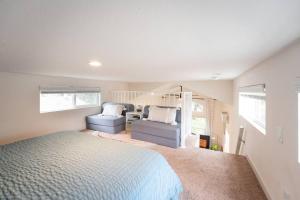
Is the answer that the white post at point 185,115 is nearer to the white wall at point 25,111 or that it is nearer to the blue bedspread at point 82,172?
the blue bedspread at point 82,172

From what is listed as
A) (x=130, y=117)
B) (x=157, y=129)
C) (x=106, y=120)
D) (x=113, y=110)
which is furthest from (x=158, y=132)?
(x=113, y=110)

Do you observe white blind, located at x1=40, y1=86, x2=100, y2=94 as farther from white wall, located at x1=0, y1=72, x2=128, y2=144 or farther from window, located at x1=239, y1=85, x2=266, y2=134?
window, located at x1=239, y1=85, x2=266, y2=134

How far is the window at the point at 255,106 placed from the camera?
2.26 meters

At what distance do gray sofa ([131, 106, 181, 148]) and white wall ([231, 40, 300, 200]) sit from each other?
63.3 inches

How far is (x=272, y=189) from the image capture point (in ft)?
5.67

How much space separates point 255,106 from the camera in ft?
9.16

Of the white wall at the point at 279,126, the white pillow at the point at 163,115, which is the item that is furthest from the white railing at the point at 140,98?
the white wall at the point at 279,126

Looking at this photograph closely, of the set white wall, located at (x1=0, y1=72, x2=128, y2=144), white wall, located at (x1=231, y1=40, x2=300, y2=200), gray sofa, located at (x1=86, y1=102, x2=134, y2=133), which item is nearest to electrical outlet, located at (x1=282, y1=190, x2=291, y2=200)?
white wall, located at (x1=231, y1=40, x2=300, y2=200)

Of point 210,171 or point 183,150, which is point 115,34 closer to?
point 210,171

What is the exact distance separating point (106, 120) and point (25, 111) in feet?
6.09

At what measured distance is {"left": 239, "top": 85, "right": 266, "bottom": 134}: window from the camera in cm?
226

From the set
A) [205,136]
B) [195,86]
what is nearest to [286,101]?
[195,86]

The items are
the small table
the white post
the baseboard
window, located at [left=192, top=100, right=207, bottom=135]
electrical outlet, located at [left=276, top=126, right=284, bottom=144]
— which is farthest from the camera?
window, located at [left=192, top=100, right=207, bottom=135]

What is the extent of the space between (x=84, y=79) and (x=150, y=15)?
4.34 m
